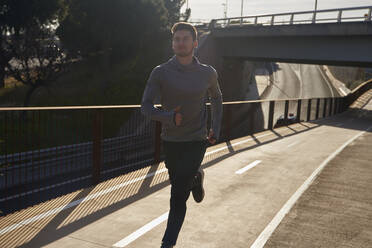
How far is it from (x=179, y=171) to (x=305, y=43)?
28340 mm

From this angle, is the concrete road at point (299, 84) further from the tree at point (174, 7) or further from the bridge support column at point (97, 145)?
the bridge support column at point (97, 145)

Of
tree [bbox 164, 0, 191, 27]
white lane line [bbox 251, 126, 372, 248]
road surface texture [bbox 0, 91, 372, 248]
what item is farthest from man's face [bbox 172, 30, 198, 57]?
tree [bbox 164, 0, 191, 27]

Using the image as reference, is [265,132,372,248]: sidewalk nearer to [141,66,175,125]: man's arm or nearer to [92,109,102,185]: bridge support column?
[141,66,175,125]: man's arm

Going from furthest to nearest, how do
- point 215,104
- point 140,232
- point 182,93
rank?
point 140,232 → point 215,104 → point 182,93

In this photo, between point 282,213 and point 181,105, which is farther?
point 282,213

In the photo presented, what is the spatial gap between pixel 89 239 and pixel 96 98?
30.2 meters

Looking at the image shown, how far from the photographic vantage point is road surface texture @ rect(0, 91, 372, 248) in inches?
174

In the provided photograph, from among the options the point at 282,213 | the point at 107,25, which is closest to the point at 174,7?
the point at 107,25

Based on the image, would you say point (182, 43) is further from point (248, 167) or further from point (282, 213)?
point (248, 167)

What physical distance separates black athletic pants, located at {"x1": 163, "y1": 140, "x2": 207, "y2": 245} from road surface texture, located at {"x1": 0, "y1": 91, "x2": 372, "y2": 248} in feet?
2.03

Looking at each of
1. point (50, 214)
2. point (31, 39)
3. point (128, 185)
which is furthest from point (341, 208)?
point (31, 39)

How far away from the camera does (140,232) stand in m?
4.54

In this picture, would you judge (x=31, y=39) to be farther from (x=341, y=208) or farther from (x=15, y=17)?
(x=341, y=208)

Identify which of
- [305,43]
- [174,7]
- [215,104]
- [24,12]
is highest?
[174,7]
